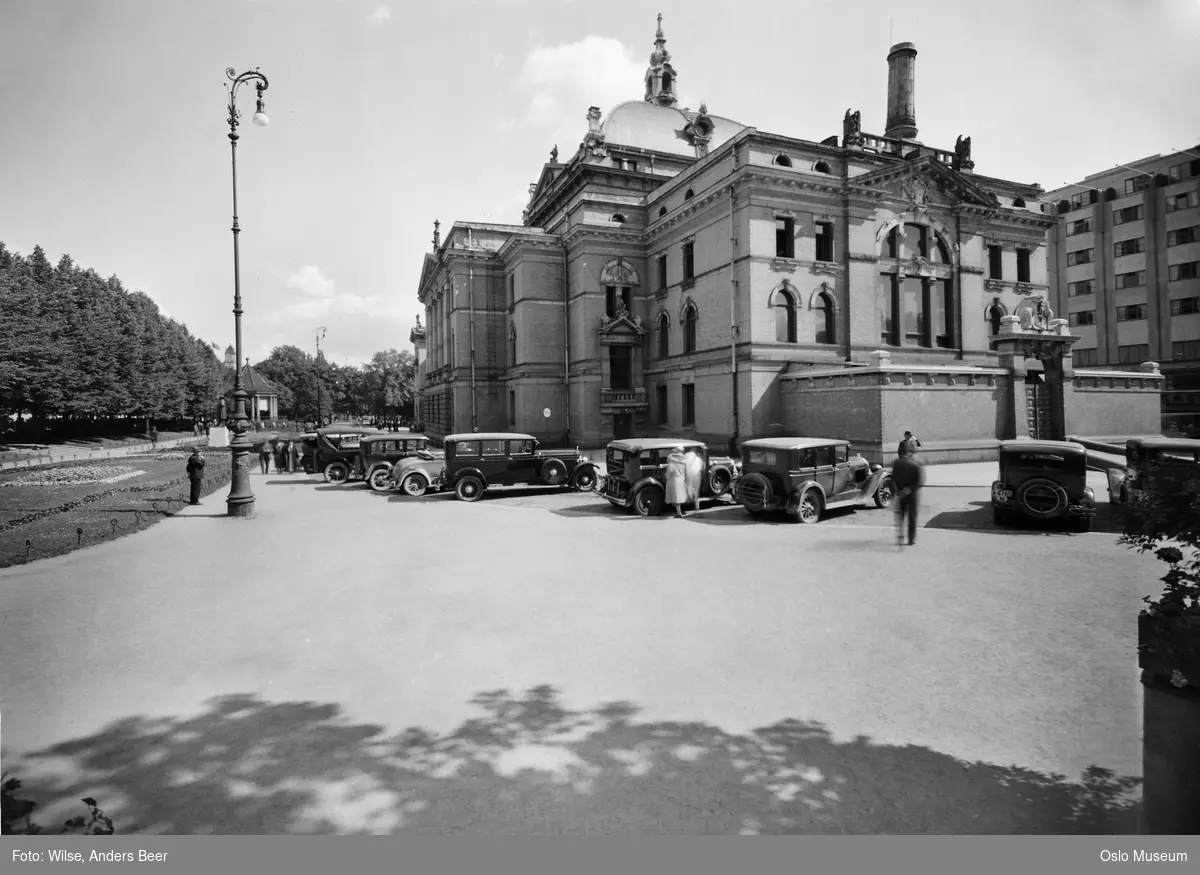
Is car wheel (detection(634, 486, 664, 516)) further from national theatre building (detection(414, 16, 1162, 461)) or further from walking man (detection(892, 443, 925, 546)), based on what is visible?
national theatre building (detection(414, 16, 1162, 461))

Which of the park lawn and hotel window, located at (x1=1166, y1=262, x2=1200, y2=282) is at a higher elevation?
hotel window, located at (x1=1166, y1=262, x2=1200, y2=282)

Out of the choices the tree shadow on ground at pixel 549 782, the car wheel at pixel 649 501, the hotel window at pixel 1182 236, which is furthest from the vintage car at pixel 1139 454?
the hotel window at pixel 1182 236

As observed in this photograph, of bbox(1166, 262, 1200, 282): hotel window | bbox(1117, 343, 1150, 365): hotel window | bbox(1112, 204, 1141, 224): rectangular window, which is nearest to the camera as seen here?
bbox(1166, 262, 1200, 282): hotel window

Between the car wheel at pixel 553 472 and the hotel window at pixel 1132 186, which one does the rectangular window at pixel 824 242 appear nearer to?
the car wheel at pixel 553 472

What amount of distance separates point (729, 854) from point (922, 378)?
22.7 m

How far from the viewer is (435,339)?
4750 cm

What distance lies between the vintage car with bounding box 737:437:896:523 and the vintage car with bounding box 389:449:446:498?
939cm

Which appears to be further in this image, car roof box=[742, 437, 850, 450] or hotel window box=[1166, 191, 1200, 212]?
hotel window box=[1166, 191, 1200, 212]

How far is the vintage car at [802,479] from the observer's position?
12.9 m

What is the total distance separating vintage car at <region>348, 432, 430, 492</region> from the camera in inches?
767

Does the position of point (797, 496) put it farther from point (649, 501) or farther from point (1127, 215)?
point (1127, 215)

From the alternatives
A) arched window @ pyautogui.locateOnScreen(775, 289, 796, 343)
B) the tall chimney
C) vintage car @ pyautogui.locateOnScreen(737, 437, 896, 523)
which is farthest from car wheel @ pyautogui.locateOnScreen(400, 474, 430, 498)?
the tall chimney

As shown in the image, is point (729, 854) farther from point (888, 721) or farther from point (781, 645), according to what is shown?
point (781, 645)

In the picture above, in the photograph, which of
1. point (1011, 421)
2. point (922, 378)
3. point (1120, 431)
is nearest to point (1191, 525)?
point (922, 378)
